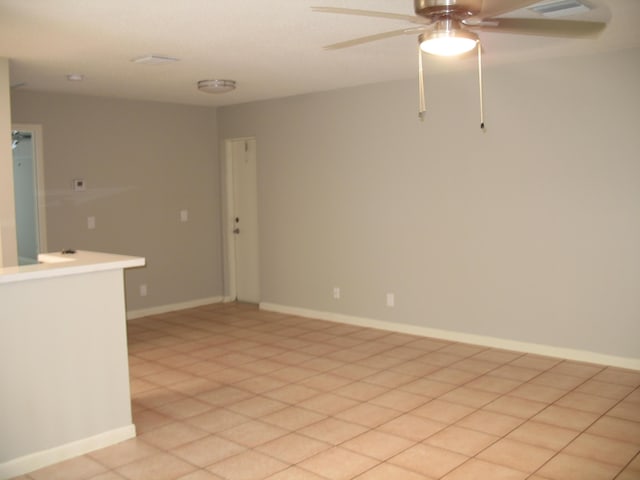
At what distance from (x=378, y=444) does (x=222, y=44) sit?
8.79 ft

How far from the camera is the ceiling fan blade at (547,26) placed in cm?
245

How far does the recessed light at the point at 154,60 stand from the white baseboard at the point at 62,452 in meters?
2.53

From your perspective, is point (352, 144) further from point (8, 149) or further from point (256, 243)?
point (8, 149)

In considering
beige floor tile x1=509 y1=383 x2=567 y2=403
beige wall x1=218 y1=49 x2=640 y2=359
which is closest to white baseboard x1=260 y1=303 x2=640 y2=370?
beige wall x1=218 y1=49 x2=640 y2=359

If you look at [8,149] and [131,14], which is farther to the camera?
[8,149]

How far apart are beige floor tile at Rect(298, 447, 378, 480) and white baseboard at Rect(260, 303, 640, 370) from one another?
7.85ft

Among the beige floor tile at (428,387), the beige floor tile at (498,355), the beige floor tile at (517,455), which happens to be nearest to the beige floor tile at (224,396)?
the beige floor tile at (428,387)

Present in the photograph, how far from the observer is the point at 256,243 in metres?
7.47

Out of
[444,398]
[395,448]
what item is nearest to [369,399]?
[444,398]

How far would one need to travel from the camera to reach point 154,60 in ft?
15.1

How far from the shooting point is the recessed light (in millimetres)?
4512

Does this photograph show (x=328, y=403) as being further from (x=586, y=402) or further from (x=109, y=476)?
(x=586, y=402)

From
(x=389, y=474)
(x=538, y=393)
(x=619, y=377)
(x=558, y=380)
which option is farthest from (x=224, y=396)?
(x=619, y=377)

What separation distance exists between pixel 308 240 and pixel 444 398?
2.92 meters
